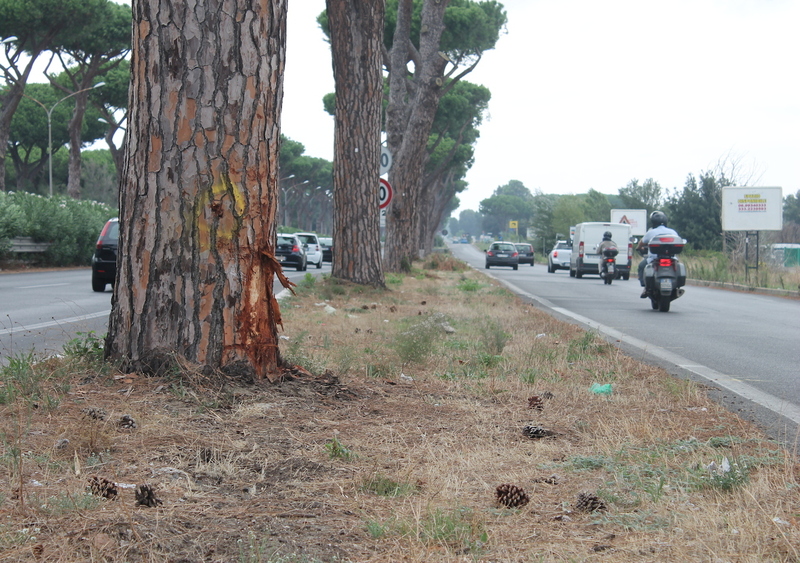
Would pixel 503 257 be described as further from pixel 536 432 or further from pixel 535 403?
pixel 536 432

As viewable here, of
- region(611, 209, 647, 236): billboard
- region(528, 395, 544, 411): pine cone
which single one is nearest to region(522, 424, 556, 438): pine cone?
region(528, 395, 544, 411): pine cone

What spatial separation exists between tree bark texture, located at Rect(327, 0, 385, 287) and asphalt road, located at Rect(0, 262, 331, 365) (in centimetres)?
437

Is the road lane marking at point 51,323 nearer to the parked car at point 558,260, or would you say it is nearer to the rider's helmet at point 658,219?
the rider's helmet at point 658,219

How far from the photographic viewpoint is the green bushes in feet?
87.7

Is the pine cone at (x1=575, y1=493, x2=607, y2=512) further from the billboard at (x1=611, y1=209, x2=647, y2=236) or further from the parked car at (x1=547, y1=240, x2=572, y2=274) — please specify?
the billboard at (x1=611, y1=209, x2=647, y2=236)

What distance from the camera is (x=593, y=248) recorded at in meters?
33.8

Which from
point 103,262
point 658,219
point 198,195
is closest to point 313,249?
point 103,262

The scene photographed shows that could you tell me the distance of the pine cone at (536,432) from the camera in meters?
4.19

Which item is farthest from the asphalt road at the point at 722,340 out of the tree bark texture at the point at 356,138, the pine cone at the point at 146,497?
the tree bark texture at the point at 356,138

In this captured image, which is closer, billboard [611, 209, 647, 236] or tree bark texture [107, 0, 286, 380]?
tree bark texture [107, 0, 286, 380]

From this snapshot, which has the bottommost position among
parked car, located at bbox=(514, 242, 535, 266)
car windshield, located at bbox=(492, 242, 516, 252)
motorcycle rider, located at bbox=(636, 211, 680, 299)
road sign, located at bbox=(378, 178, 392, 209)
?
parked car, located at bbox=(514, 242, 535, 266)

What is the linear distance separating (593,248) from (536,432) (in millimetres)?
30487

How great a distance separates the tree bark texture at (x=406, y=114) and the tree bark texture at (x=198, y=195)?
64.1 feet

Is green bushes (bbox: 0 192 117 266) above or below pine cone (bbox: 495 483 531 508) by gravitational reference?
above
